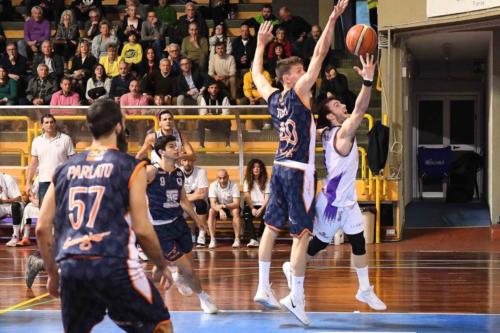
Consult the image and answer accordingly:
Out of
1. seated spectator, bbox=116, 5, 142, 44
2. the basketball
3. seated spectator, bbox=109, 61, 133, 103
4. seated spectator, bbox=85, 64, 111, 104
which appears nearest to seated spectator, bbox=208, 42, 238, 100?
seated spectator, bbox=109, 61, 133, 103

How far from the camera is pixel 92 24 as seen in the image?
1858cm

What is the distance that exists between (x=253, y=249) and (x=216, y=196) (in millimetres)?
967

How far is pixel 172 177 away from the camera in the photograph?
909 centimetres

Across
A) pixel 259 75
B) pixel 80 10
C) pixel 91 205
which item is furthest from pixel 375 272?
pixel 80 10

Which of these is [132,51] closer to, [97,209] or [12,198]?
[12,198]

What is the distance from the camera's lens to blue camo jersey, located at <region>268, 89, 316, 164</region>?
26.0 ft

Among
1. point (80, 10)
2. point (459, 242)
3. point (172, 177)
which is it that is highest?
point (80, 10)

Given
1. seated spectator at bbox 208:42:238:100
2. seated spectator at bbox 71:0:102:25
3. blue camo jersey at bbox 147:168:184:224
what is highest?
seated spectator at bbox 71:0:102:25

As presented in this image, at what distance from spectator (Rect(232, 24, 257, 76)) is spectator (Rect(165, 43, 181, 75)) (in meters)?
1.00

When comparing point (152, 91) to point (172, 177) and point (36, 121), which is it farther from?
point (172, 177)

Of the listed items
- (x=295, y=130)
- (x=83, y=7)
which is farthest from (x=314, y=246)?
(x=83, y=7)

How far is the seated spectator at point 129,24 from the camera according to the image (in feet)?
59.0

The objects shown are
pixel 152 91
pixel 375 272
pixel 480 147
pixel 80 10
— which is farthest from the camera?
pixel 480 147

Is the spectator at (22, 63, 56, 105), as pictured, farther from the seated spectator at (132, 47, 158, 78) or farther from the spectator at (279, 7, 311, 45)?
the spectator at (279, 7, 311, 45)
